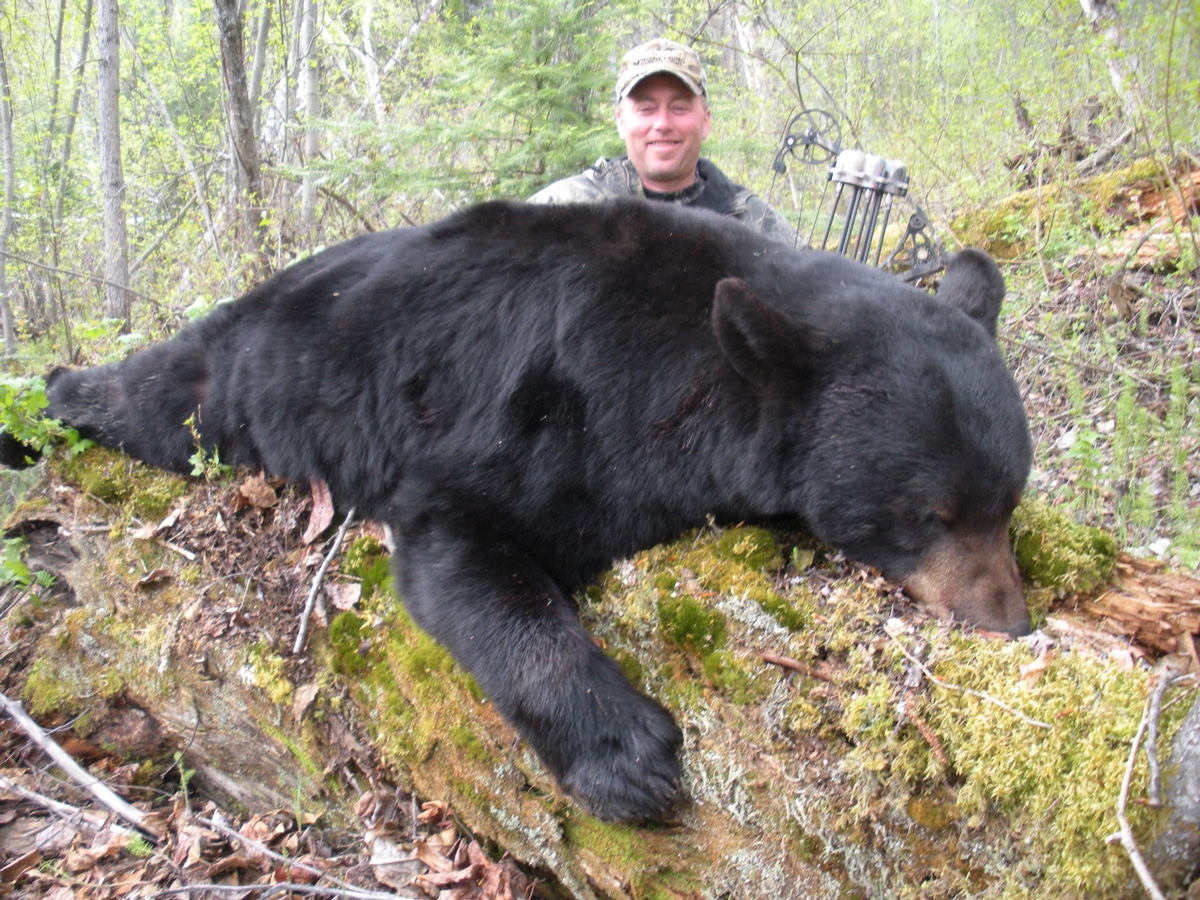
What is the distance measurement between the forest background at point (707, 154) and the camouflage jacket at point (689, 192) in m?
0.83

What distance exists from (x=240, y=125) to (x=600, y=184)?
2910 millimetres

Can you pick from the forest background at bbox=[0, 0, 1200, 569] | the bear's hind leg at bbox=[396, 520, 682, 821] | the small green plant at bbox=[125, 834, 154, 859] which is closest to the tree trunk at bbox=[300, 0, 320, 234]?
the forest background at bbox=[0, 0, 1200, 569]

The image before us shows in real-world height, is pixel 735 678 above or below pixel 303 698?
above

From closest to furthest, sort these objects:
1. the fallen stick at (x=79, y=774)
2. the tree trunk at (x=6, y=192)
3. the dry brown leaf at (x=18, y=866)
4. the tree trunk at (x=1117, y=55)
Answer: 1. the dry brown leaf at (x=18, y=866)
2. the fallen stick at (x=79, y=774)
3. the tree trunk at (x=1117, y=55)
4. the tree trunk at (x=6, y=192)

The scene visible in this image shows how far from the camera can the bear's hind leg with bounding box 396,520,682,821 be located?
5.63ft

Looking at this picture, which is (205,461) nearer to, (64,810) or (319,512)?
(319,512)

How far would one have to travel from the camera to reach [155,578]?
2697 mm

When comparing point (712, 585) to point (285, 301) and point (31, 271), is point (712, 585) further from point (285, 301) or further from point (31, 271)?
point (31, 271)

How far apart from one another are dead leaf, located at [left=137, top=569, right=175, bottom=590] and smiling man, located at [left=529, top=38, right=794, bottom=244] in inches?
95.4

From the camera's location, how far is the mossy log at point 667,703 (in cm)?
140

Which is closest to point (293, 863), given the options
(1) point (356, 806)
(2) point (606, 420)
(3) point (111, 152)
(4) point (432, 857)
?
(1) point (356, 806)

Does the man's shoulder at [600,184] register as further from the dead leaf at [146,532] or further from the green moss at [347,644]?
the green moss at [347,644]

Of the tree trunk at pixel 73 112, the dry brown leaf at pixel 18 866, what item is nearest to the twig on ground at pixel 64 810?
the dry brown leaf at pixel 18 866

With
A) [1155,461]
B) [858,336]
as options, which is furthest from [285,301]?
[1155,461]
